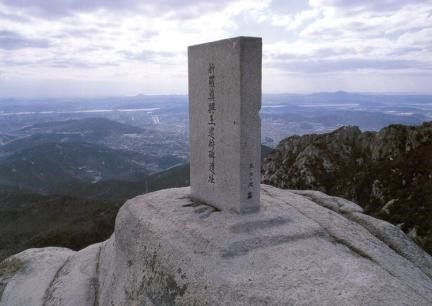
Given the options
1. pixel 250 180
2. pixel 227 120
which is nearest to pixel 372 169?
pixel 250 180

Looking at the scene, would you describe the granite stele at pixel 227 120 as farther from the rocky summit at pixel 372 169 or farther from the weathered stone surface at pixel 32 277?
the rocky summit at pixel 372 169

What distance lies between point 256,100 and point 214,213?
15.7ft

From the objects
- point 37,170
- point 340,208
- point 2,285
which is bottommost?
point 37,170

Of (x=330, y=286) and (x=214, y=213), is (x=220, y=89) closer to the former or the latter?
(x=214, y=213)

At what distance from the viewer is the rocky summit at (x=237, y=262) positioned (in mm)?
9680

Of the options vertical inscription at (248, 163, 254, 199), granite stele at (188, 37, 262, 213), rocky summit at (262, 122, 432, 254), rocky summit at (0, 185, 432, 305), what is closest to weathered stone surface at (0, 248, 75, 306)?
rocky summit at (0, 185, 432, 305)

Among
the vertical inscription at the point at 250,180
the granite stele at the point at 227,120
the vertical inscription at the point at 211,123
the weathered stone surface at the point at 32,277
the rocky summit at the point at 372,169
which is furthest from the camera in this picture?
the rocky summit at the point at 372,169

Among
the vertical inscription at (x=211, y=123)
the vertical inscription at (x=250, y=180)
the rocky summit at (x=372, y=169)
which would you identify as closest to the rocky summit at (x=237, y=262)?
the vertical inscription at (x=250, y=180)

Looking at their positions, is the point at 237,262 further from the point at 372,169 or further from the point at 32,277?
the point at 372,169

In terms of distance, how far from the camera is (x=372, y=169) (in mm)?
39438

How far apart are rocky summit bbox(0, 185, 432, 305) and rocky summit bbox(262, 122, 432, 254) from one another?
1072cm

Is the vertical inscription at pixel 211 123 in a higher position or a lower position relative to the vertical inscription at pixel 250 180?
higher

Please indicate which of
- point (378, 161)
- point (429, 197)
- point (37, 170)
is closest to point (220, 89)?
point (429, 197)

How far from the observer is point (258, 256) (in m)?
11.1
